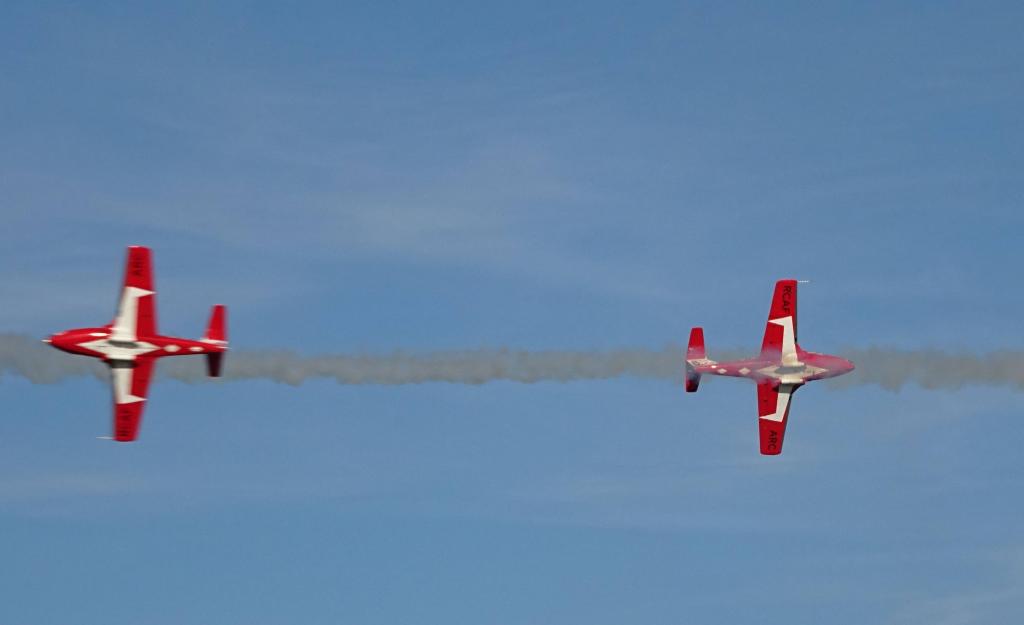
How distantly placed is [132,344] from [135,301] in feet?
7.65

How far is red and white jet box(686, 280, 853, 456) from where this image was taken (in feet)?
388

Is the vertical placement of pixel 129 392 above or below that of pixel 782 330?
below

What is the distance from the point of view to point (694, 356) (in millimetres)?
120500

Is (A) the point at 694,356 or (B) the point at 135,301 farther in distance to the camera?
(A) the point at 694,356

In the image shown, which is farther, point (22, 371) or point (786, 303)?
point (786, 303)

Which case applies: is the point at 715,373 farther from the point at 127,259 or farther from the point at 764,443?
the point at 127,259

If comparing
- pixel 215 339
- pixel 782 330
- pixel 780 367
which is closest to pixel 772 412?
pixel 780 367

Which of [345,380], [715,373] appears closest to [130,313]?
[345,380]

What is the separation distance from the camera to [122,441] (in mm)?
112000

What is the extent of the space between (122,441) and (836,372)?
40.0m

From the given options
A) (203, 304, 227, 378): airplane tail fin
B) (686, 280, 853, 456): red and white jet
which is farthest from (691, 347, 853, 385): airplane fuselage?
(203, 304, 227, 378): airplane tail fin

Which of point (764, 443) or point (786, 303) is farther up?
point (786, 303)

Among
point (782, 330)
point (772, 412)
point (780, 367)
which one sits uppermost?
point (782, 330)

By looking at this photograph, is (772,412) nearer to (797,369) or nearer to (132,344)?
(797,369)
